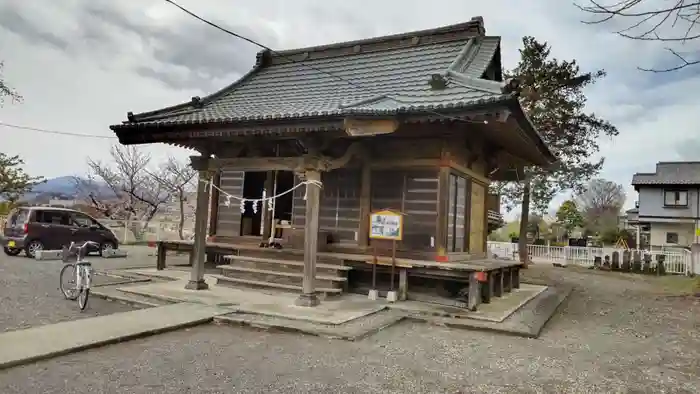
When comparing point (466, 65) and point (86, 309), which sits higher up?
point (466, 65)

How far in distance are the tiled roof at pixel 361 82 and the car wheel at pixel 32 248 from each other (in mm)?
7507

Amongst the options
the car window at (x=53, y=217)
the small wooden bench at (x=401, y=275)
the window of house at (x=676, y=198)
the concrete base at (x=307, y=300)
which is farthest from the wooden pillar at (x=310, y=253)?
the window of house at (x=676, y=198)

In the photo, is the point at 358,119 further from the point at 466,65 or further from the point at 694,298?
the point at 694,298

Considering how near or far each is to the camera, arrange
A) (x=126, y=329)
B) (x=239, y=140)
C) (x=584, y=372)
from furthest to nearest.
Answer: (x=239, y=140) → (x=126, y=329) → (x=584, y=372)

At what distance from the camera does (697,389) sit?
4.25m

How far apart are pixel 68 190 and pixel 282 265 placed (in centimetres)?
2908

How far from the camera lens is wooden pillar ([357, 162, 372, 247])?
28.6ft

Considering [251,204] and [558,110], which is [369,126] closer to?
[251,204]

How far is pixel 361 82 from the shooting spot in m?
9.71

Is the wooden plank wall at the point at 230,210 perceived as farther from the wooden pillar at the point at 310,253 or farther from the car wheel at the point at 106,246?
the car wheel at the point at 106,246

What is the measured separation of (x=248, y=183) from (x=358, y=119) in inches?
192

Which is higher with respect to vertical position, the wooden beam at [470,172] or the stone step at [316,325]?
the wooden beam at [470,172]

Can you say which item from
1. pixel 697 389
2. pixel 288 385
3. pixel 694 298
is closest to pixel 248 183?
pixel 288 385

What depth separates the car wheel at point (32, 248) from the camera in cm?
1353
